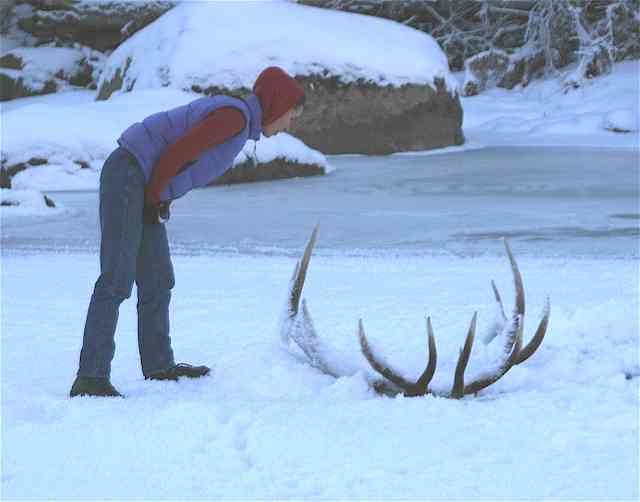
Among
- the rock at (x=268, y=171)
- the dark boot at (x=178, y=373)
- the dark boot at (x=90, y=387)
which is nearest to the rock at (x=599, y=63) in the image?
the rock at (x=268, y=171)

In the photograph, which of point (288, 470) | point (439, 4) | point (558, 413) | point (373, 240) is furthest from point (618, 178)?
point (439, 4)

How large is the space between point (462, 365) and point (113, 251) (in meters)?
0.98

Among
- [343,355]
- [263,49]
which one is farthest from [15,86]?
[343,355]

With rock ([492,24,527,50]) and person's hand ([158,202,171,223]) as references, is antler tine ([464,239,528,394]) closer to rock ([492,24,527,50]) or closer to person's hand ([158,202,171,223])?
person's hand ([158,202,171,223])

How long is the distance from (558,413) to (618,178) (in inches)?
262

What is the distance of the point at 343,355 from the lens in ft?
9.18

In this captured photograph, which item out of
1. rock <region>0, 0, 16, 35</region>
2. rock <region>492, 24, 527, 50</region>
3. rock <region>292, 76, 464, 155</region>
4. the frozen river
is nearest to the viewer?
the frozen river

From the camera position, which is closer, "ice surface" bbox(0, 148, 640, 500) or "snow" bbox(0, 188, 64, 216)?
"ice surface" bbox(0, 148, 640, 500)

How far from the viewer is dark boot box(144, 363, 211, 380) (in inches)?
112

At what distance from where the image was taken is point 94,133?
8.82 meters

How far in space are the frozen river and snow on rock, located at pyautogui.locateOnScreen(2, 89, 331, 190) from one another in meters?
0.44

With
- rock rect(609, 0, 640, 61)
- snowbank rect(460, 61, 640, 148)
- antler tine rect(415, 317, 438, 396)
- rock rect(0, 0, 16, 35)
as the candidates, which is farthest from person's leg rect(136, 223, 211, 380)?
rock rect(0, 0, 16, 35)

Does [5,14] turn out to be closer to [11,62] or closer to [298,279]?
[11,62]

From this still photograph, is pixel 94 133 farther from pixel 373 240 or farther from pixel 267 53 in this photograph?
pixel 373 240
